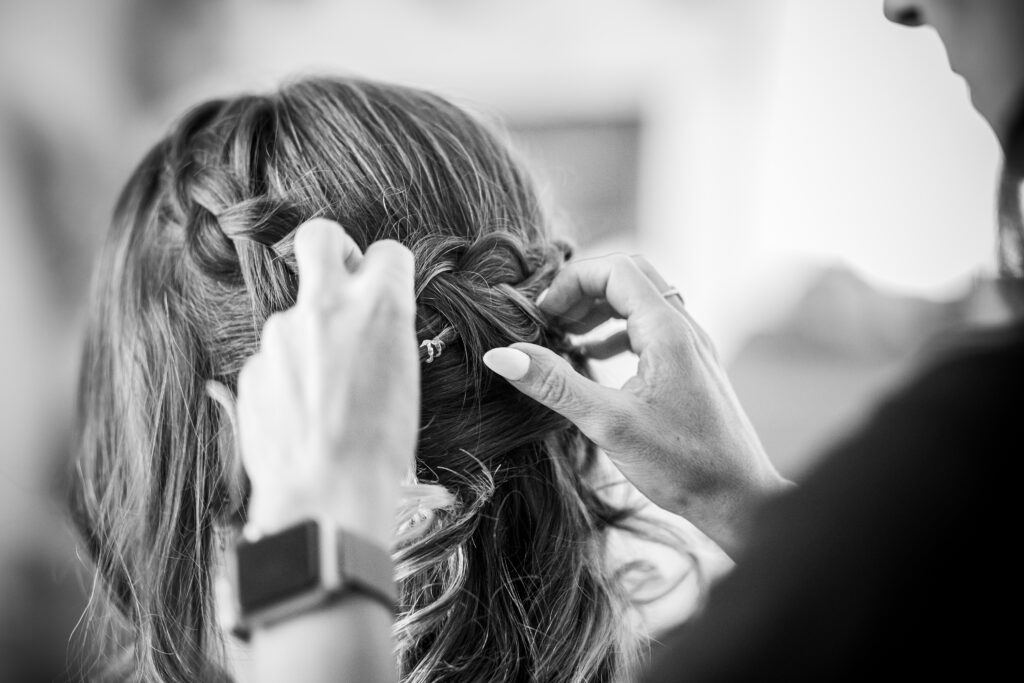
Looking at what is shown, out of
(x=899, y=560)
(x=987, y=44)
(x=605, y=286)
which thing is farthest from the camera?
(x=605, y=286)

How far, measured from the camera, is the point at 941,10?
0.69 metres

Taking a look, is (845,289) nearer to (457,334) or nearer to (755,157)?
(755,157)

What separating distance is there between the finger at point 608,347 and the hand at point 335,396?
30 cm

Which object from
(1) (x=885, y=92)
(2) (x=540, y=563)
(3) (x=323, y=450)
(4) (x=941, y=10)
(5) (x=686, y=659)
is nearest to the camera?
(5) (x=686, y=659)

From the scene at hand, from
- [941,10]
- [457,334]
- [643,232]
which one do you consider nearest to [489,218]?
[457,334]

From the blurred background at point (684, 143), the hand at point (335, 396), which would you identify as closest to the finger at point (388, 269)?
the hand at point (335, 396)

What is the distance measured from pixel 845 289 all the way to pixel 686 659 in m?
1.84

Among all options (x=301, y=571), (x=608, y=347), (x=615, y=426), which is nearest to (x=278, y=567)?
(x=301, y=571)

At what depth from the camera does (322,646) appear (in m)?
0.53

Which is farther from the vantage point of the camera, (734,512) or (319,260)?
(734,512)

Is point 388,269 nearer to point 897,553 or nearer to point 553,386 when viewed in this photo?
point 553,386

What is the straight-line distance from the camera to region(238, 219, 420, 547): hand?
55cm

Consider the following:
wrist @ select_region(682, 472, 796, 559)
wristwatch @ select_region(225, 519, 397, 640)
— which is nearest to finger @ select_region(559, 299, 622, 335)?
wrist @ select_region(682, 472, 796, 559)

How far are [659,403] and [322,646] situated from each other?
0.40m
